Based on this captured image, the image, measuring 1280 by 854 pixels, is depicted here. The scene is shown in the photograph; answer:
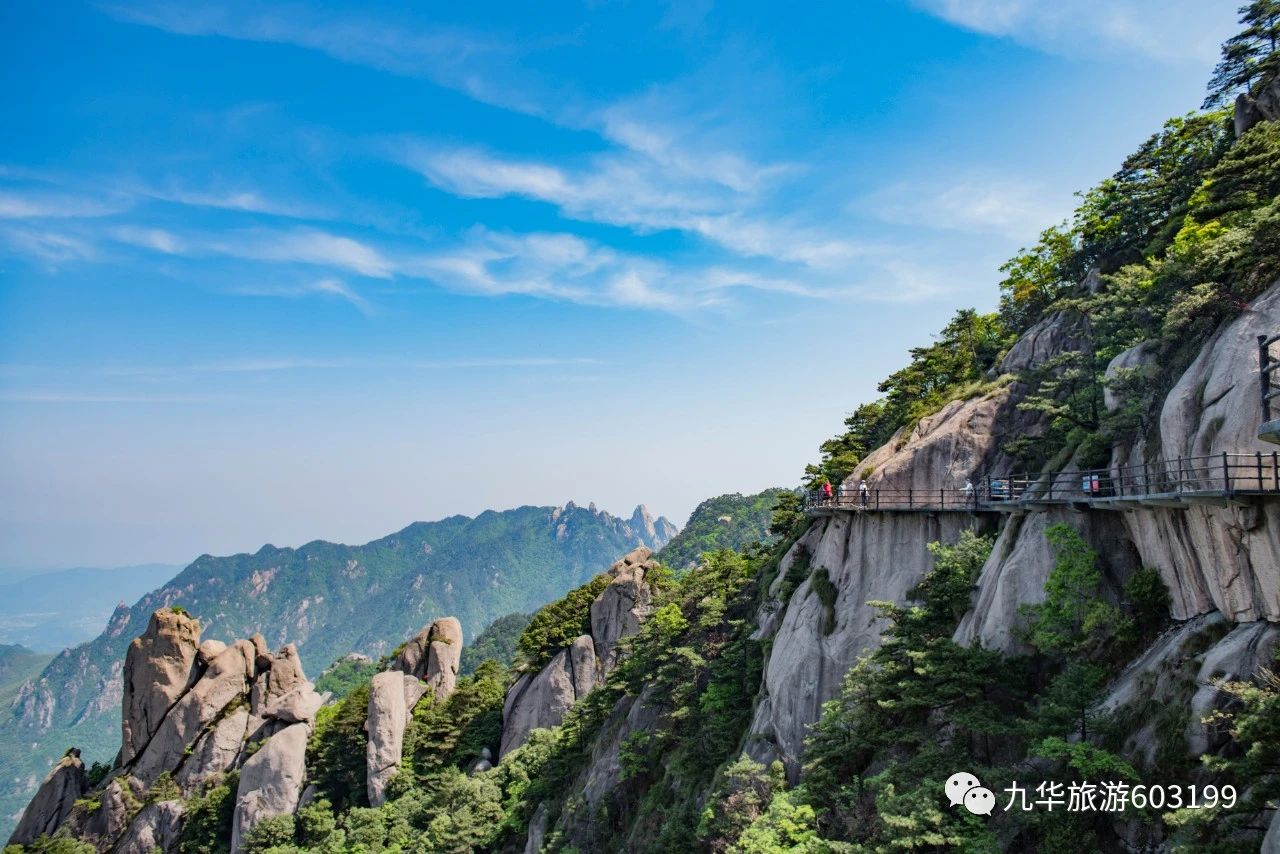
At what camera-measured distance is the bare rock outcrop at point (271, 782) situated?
50.7 m

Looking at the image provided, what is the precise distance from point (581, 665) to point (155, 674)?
3576 centimetres

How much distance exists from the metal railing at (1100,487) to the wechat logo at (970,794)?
26.4ft

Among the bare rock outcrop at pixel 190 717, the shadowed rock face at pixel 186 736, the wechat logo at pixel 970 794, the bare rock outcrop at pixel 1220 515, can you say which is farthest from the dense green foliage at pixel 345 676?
the bare rock outcrop at pixel 1220 515

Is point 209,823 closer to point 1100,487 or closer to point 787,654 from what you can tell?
point 787,654

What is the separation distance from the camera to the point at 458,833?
1661 inches

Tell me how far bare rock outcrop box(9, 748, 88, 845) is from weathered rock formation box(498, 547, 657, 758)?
36.7 meters

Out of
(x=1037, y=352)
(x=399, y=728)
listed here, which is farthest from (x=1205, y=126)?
(x=399, y=728)

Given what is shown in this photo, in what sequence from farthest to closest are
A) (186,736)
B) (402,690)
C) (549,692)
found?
1. (549,692)
2. (186,736)
3. (402,690)

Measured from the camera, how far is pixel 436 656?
6625cm

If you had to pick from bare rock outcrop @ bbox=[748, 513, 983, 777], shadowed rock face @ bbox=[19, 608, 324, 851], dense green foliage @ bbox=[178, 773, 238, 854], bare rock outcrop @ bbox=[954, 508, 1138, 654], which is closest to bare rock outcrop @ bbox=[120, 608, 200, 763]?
shadowed rock face @ bbox=[19, 608, 324, 851]

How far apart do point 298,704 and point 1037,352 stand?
5957 centimetres

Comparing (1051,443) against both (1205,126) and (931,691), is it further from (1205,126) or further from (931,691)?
(1205,126)

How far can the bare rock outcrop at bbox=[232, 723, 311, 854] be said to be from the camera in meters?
50.7

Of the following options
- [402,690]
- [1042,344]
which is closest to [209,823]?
[402,690]
